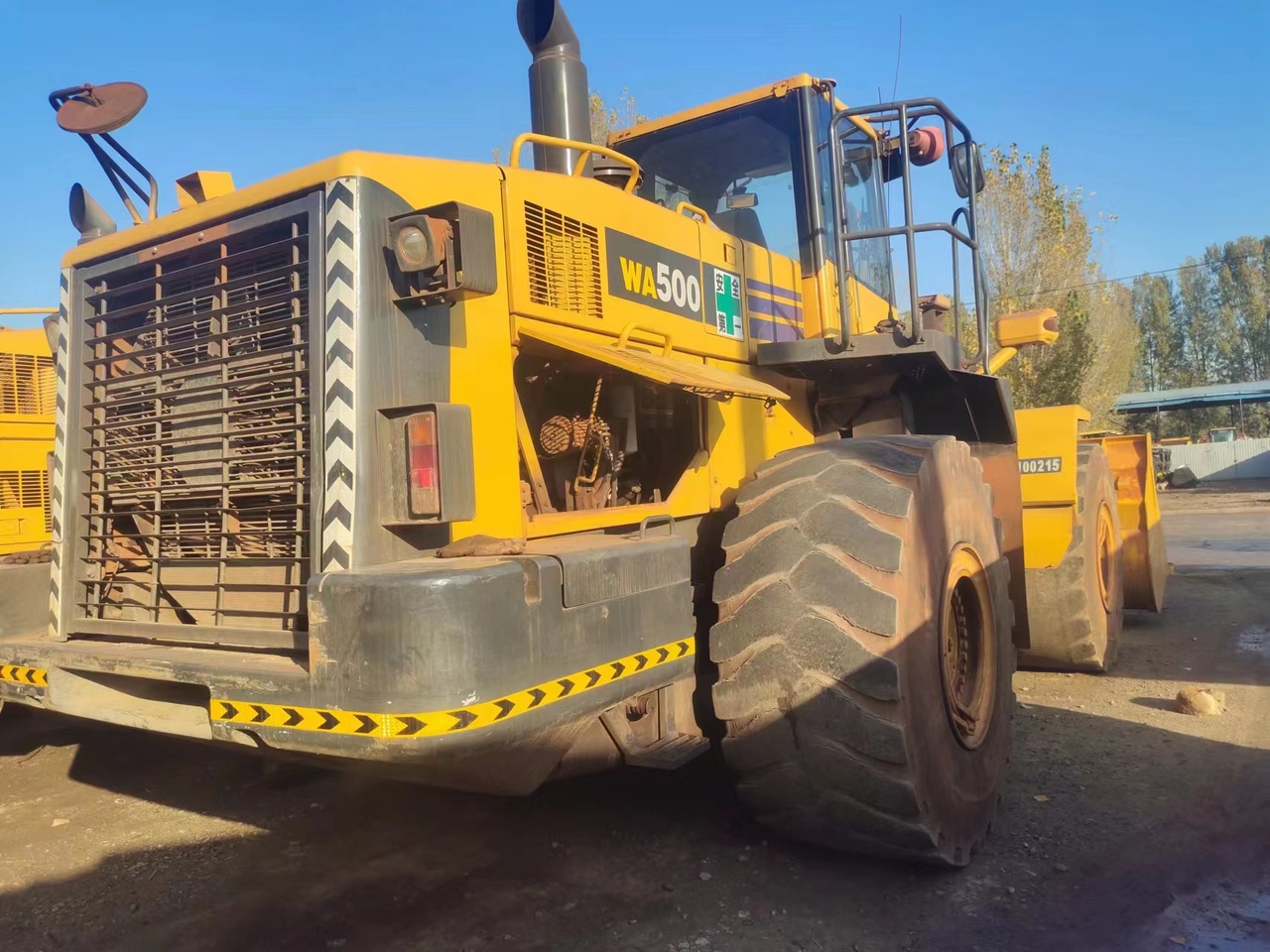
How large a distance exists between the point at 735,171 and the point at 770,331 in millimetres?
954

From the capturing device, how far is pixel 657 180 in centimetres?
532

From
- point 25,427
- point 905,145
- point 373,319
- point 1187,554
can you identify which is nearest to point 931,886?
point 373,319

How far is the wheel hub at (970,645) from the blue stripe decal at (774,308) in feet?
4.89

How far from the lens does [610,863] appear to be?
3.64 meters

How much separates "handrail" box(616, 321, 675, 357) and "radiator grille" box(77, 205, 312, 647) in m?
1.18

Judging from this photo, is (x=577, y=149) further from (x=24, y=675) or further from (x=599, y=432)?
(x=24, y=675)

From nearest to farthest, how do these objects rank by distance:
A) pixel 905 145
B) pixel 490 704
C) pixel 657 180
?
1. pixel 490 704
2. pixel 905 145
3. pixel 657 180

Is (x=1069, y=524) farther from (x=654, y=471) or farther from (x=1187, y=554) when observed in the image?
(x=1187, y=554)

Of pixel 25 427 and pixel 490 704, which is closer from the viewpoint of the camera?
pixel 490 704

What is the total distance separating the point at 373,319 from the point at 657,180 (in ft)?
9.11

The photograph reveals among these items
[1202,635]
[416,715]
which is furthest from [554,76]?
[1202,635]

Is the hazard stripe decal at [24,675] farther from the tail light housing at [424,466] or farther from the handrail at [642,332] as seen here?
the handrail at [642,332]

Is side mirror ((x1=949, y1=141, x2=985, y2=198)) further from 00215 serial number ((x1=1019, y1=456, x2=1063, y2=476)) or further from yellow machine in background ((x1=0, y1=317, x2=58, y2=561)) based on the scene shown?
yellow machine in background ((x1=0, y1=317, x2=58, y2=561))

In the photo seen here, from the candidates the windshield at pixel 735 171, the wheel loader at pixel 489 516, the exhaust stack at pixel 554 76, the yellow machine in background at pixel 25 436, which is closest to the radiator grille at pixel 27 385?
the yellow machine in background at pixel 25 436
